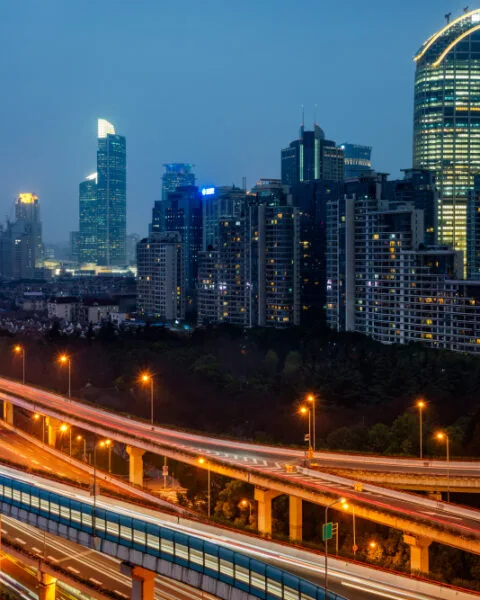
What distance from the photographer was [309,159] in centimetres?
10650

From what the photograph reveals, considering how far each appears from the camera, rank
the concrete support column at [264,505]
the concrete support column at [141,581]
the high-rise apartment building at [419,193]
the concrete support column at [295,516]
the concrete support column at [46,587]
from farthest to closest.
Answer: the high-rise apartment building at [419,193], the concrete support column at [264,505], the concrete support column at [295,516], the concrete support column at [46,587], the concrete support column at [141,581]

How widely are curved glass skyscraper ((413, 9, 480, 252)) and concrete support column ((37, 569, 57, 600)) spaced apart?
69.5 m

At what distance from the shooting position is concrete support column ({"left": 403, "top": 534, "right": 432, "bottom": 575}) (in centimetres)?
1581

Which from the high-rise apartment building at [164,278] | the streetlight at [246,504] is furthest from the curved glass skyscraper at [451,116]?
the streetlight at [246,504]

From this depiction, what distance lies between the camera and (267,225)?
5919cm

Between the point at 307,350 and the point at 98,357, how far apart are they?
11528mm

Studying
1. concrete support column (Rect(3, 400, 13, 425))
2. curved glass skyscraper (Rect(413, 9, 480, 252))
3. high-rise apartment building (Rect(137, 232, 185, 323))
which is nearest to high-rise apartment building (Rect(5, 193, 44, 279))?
high-rise apartment building (Rect(137, 232, 185, 323))

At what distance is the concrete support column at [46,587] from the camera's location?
16.0 m

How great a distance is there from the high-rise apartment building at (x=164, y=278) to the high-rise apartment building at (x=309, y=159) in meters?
32.1

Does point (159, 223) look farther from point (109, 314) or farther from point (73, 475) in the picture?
point (73, 475)

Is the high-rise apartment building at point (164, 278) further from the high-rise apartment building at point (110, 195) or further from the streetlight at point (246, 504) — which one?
the high-rise apartment building at point (110, 195)

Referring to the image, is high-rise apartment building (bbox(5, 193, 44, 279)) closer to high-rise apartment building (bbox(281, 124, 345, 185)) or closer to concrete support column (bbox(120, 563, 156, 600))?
high-rise apartment building (bbox(281, 124, 345, 185))

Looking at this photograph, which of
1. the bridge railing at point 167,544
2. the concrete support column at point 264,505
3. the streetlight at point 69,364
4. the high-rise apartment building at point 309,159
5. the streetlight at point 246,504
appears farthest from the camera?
the high-rise apartment building at point 309,159

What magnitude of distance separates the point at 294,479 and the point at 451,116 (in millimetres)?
73189
